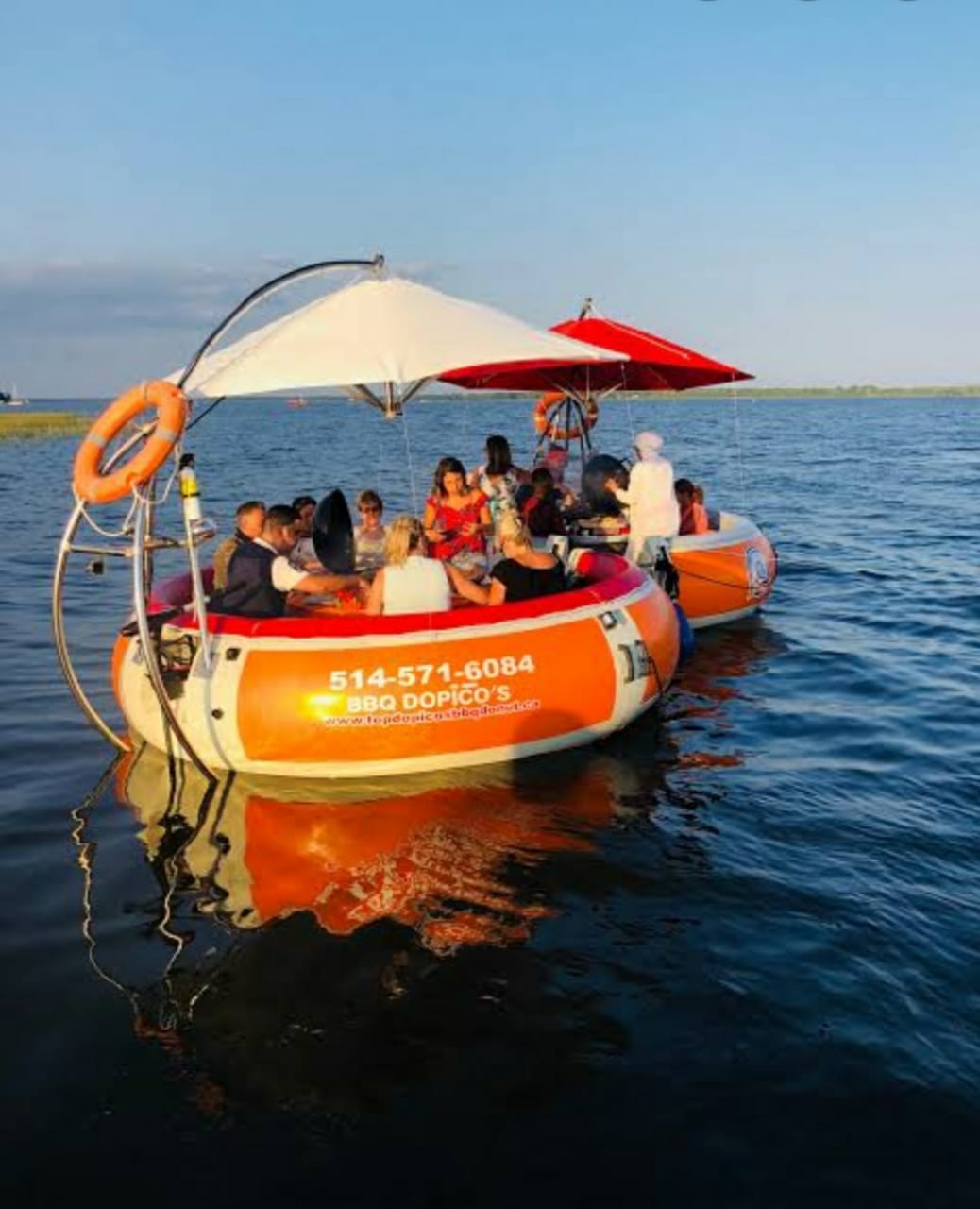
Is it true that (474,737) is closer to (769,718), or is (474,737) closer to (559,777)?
(559,777)

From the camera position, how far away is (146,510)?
23.2 ft

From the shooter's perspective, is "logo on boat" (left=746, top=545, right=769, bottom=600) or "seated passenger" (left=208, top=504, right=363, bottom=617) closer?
"seated passenger" (left=208, top=504, right=363, bottom=617)

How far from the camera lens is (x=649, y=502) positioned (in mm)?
11125

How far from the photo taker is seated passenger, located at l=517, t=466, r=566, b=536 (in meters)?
11.0

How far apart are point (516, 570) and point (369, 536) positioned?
253cm

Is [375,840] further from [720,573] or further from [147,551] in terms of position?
[720,573]

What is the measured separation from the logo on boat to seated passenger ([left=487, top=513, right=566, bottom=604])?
5.29 m

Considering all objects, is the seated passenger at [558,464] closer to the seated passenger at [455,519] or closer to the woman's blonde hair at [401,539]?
the seated passenger at [455,519]

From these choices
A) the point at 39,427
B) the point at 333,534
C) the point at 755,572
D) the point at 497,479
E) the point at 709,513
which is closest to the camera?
the point at 333,534

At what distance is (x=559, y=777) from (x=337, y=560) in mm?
2922

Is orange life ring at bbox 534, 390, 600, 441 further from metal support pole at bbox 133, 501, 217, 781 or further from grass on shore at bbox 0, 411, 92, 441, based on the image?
grass on shore at bbox 0, 411, 92, 441

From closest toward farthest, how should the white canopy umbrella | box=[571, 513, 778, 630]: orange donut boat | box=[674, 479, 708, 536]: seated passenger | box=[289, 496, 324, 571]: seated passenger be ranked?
the white canopy umbrella → box=[289, 496, 324, 571]: seated passenger → box=[571, 513, 778, 630]: orange donut boat → box=[674, 479, 708, 536]: seated passenger

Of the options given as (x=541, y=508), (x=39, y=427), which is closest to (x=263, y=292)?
(x=541, y=508)

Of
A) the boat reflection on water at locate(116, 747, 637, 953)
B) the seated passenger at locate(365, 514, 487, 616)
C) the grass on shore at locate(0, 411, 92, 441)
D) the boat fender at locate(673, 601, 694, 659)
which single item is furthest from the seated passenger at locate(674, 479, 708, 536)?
the grass on shore at locate(0, 411, 92, 441)
